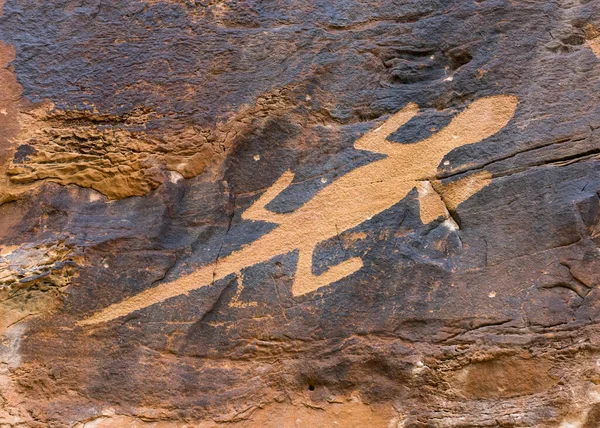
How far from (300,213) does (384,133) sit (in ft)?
1.85

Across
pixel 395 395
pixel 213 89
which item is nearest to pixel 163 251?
pixel 213 89

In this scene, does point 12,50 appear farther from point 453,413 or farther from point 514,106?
point 453,413

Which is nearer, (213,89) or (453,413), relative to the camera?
(453,413)

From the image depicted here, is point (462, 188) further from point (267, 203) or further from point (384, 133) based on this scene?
point (267, 203)

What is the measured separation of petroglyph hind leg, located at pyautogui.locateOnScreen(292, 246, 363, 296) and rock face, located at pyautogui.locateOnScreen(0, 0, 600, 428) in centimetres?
1

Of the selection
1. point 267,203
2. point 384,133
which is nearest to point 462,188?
point 384,133

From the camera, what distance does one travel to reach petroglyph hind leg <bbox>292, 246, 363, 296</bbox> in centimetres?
249

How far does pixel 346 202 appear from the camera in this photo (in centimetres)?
255

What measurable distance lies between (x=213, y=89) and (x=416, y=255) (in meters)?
1.26

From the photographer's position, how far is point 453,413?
236cm

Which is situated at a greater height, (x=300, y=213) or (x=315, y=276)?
(x=300, y=213)

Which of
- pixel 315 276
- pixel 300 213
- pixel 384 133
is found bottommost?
pixel 315 276

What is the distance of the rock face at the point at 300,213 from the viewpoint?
2.39 metres

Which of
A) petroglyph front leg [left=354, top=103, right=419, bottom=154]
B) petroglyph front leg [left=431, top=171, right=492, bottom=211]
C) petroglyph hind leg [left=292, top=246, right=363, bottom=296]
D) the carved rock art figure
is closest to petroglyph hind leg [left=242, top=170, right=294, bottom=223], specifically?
the carved rock art figure
